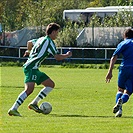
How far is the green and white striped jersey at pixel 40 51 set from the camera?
14.0m

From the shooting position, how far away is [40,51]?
46.3ft

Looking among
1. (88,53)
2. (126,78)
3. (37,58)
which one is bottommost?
(88,53)

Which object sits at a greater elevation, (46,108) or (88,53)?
(46,108)

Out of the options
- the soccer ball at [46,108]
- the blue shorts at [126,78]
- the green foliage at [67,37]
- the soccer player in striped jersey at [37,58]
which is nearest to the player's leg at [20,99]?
the soccer player in striped jersey at [37,58]

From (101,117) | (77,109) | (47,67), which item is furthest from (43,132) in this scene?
(47,67)

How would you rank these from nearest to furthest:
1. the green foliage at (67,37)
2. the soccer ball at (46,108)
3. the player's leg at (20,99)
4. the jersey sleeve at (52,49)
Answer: the player's leg at (20,99)
the jersey sleeve at (52,49)
the soccer ball at (46,108)
the green foliage at (67,37)

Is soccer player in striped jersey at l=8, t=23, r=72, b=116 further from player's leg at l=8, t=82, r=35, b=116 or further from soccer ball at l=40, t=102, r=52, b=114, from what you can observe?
soccer ball at l=40, t=102, r=52, b=114

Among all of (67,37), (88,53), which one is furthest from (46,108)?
(67,37)

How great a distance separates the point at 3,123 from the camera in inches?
488

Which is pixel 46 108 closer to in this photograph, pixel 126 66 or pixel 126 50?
pixel 126 66

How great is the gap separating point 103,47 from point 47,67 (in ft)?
18.2

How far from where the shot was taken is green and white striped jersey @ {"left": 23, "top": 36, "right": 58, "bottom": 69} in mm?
14025

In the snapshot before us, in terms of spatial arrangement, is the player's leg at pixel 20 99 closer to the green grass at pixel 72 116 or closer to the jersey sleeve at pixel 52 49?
the green grass at pixel 72 116

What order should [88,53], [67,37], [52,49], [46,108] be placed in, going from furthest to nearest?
[67,37], [88,53], [46,108], [52,49]
